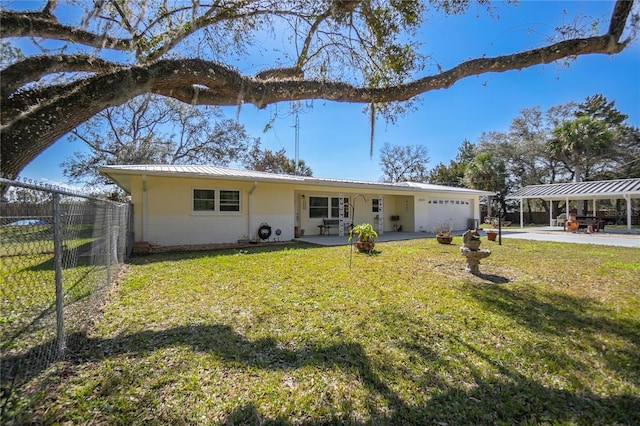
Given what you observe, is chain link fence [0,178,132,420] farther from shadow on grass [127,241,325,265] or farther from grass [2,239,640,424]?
shadow on grass [127,241,325,265]

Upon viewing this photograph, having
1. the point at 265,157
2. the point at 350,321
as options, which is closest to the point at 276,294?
the point at 350,321

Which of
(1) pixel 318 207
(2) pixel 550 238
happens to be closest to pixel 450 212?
(2) pixel 550 238

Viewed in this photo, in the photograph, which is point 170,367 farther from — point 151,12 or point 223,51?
point 151,12

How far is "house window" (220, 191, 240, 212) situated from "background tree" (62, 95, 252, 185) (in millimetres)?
10801

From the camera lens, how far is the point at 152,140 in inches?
886

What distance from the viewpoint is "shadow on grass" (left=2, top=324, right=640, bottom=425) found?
2.27 meters

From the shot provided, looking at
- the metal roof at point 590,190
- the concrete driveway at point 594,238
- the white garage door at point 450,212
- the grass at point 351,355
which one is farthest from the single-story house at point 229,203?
the metal roof at point 590,190

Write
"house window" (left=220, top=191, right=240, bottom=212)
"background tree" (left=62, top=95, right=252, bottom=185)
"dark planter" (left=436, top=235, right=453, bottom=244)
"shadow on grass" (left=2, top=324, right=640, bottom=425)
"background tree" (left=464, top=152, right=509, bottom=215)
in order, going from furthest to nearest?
"background tree" (left=464, top=152, right=509, bottom=215) < "background tree" (left=62, top=95, right=252, bottom=185) < "dark planter" (left=436, top=235, right=453, bottom=244) < "house window" (left=220, top=191, right=240, bottom=212) < "shadow on grass" (left=2, top=324, right=640, bottom=425)

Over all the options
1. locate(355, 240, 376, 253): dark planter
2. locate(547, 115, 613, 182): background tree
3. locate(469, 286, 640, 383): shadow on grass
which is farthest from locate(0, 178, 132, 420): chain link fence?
locate(547, 115, 613, 182): background tree

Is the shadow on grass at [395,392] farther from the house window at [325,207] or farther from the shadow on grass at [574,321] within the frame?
the house window at [325,207]

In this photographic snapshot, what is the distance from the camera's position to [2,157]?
2059mm

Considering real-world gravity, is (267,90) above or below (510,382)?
above

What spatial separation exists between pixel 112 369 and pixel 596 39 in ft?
20.5

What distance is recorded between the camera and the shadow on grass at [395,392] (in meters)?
2.27
